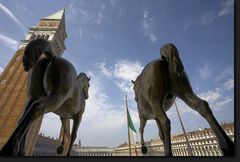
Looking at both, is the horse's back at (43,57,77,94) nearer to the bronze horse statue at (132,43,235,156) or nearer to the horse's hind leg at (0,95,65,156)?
the horse's hind leg at (0,95,65,156)

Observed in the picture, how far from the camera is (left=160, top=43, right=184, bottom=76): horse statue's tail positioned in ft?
8.24

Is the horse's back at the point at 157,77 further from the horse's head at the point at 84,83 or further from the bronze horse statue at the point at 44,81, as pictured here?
the horse's head at the point at 84,83

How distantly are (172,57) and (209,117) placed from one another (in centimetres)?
92

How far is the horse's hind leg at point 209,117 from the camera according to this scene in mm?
1921

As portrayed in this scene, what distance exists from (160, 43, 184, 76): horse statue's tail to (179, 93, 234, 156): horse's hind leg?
352 millimetres

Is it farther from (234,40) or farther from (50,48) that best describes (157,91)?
(50,48)

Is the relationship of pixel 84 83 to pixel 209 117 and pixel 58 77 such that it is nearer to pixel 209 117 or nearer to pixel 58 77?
pixel 58 77

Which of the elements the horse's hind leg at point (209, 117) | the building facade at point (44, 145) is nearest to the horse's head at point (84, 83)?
the horse's hind leg at point (209, 117)

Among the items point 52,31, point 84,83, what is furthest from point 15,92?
point 84,83

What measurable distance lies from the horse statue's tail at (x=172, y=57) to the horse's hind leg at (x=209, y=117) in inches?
13.9

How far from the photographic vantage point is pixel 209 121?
2.30 m

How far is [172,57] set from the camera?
8.54 feet

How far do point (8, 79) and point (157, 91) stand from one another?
1314 inches

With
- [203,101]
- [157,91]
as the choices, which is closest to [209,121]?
[203,101]
